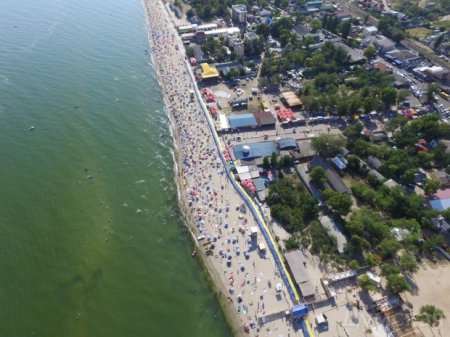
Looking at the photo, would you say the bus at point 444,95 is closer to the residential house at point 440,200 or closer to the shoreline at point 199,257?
the residential house at point 440,200

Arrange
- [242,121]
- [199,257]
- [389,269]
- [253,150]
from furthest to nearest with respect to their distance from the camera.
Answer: [242,121], [253,150], [199,257], [389,269]

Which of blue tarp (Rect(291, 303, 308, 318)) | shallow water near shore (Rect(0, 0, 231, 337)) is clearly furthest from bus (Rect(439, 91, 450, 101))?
shallow water near shore (Rect(0, 0, 231, 337))

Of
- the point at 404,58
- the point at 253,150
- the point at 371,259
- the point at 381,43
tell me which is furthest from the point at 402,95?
the point at 371,259

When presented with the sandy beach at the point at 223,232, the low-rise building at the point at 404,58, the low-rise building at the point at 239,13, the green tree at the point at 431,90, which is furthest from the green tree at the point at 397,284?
the low-rise building at the point at 239,13

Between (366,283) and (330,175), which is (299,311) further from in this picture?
(330,175)

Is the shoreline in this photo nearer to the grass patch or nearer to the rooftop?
the rooftop

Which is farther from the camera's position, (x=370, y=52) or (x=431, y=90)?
(x=370, y=52)

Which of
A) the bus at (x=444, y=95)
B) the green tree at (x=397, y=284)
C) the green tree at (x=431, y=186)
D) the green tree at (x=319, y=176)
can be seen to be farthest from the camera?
the bus at (x=444, y=95)
